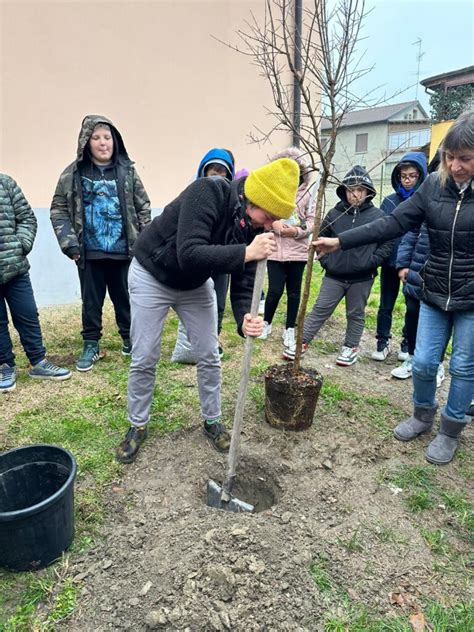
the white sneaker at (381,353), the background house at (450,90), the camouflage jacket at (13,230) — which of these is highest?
the background house at (450,90)

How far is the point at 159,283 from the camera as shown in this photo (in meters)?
2.65

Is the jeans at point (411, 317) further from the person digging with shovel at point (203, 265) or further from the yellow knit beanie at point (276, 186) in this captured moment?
the yellow knit beanie at point (276, 186)

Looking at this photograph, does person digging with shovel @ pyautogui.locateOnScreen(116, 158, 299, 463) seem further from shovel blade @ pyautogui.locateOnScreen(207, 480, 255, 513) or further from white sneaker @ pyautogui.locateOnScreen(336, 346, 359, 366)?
white sneaker @ pyautogui.locateOnScreen(336, 346, 359, 366)

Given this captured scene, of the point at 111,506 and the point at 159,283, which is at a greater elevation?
the point at 159,283

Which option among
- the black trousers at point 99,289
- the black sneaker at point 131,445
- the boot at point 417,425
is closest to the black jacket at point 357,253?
the boot at point 417,425

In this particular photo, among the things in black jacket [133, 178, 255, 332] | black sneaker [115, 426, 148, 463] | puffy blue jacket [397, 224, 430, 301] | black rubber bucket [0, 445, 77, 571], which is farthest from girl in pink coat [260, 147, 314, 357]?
black rubber bucket [0, 445, 77, 571]

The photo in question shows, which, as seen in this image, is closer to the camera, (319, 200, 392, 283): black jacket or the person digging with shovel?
A: the person digging with shovel

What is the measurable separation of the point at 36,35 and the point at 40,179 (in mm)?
1631

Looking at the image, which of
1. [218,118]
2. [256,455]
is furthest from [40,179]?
[256,455]

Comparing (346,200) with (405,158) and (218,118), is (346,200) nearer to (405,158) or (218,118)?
(405,158)

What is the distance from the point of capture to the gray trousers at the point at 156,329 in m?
2.67

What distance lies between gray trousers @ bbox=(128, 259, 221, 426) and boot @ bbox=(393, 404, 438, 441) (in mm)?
1353

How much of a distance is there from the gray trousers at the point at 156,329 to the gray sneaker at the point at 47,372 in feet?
4.38

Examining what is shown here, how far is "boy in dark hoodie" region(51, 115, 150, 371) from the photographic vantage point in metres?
3.80
